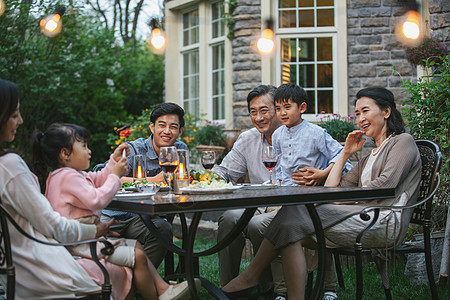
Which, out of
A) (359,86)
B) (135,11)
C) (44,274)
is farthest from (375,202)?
(135,11)

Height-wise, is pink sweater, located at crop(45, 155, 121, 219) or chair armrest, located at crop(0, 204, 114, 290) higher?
pink sweater, located at crop(45, 155, 121, 219)

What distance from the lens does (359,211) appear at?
3.09 m

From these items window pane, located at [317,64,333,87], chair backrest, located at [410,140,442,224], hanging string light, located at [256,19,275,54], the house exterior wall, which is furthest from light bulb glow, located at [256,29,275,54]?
chair backrest, located at [410,140,442,224]

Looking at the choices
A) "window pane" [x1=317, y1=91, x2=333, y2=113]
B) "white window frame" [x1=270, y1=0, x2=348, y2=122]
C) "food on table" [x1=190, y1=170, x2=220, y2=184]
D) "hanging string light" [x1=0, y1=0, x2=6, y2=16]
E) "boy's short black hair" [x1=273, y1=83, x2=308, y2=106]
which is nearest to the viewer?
"food on table" [x1=190, y1=170, x2=220, y2=184]

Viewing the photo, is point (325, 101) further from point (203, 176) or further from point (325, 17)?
point (203, 176)

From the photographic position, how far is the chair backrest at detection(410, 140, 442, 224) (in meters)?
3.12

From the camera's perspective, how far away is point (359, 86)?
8242mm

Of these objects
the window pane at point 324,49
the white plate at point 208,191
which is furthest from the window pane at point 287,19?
the white plate at point 208,191

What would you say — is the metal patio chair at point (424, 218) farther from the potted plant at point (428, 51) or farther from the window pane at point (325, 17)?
the window pane at point (325, 17)

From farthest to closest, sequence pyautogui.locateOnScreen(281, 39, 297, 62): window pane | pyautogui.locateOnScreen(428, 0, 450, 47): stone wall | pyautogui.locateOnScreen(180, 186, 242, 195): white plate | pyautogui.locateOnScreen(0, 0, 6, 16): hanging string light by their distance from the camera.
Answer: pyautogui.locateOnScreen(281, 39, 297, 62): window pane → pyautogui.locateOnScreen(0, 0, 6, 16): hanging string light → pyautogui.locateOnScreen(428, 0, 450, 47): stone wall → pyautogui.locateOnScreen(180, 186, 242, 195): white plate

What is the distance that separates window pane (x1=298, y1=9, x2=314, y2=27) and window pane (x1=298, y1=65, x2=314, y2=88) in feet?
2.18

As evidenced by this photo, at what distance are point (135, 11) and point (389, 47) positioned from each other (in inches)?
453

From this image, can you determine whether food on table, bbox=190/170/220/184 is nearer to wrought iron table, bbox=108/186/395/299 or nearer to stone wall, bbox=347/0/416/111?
wrought iron table, bbox=108/186/395/299

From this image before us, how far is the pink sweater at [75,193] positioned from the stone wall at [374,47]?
20.7 ft
